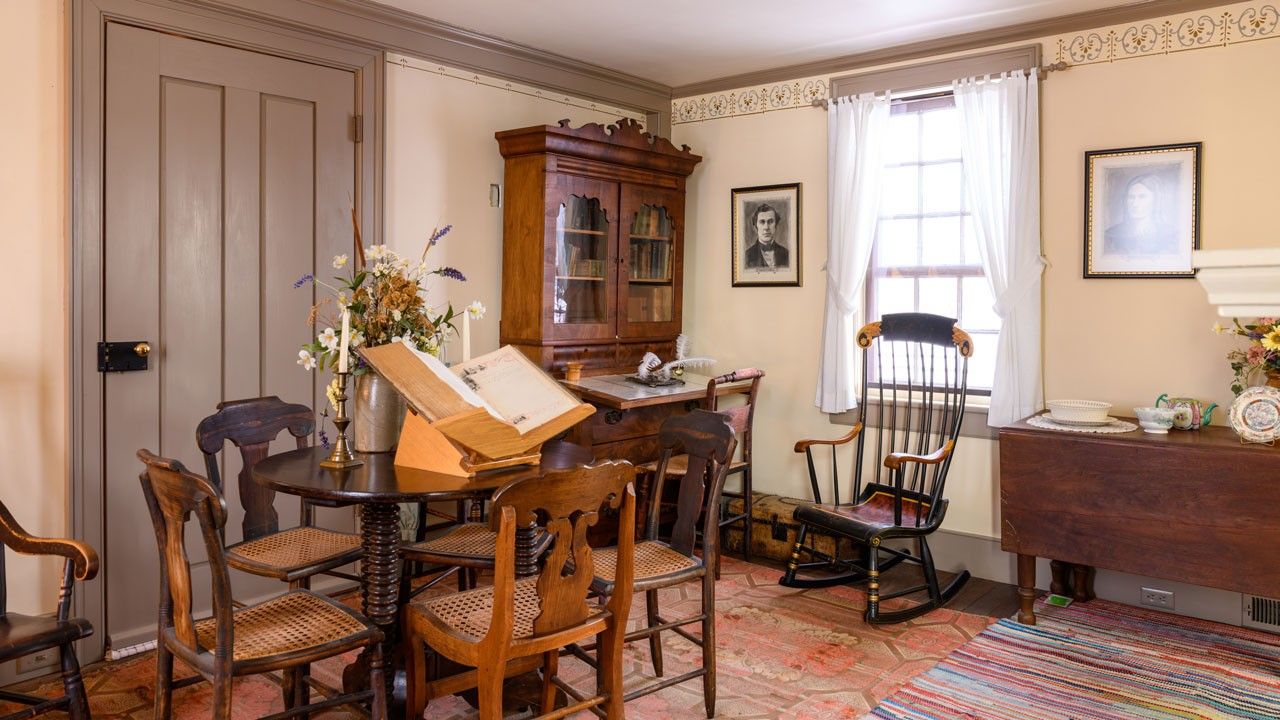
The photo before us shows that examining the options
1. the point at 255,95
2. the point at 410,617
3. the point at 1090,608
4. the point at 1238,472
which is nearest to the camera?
the point at 410,617

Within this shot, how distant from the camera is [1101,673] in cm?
320

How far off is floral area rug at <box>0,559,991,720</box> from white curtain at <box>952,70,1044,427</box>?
3.64 feet

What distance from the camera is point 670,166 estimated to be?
16.3 feet

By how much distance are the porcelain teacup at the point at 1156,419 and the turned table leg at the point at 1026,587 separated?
671 mm

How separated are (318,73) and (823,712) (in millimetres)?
3169

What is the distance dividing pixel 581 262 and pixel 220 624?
9.49ft

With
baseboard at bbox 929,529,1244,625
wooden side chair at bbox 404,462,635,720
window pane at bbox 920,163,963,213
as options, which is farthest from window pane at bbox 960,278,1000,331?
wooden side chair at bbox 404,462,635,720

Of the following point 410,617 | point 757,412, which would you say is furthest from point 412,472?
point 757,412

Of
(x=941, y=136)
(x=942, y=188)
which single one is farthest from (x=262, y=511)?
(x=941, y=136)

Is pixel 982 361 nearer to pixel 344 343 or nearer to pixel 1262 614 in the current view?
pixel 1262 614

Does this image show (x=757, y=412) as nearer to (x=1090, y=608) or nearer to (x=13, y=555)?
(x=1090, y=608)

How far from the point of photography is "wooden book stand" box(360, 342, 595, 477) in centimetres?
232

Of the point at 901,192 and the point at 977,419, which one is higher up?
the point at 901,192

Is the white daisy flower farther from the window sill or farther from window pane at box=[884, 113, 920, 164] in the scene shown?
window pane at box=[884, 113, 920, 164]
